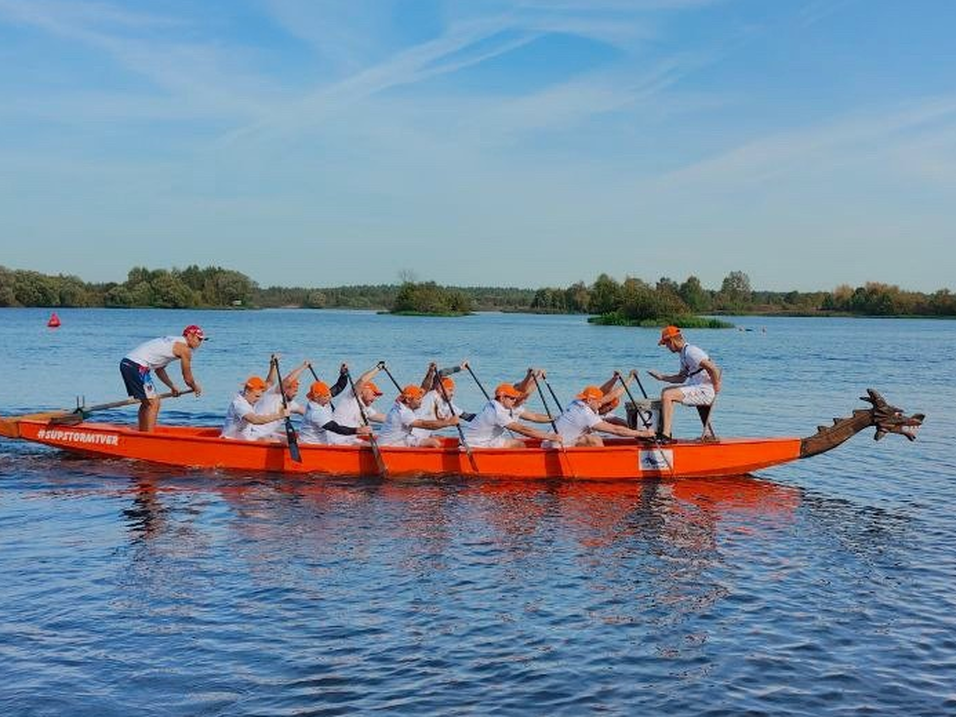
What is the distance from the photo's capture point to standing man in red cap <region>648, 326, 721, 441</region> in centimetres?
1808

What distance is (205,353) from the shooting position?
5622cm

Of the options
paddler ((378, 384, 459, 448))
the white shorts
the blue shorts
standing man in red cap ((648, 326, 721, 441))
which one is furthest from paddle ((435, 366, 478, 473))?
the blue shorts

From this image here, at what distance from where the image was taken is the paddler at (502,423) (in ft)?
58.6

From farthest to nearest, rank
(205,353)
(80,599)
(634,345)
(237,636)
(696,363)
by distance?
(634,345)
(205,353)
(696,363)
(80,599)
(237,636)

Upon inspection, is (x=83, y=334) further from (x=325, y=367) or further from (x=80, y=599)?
(x=80, y=599)

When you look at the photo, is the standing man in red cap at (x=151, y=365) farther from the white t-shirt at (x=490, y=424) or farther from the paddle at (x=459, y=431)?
the white t-shirt at (x=490, y=424)

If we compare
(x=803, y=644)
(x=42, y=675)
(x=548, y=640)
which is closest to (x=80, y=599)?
(x=42, y=675)

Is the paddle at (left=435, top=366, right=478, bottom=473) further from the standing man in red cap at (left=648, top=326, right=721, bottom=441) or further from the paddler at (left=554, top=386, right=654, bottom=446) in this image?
the standing man in red cap at (left=648, top=326, right=721, bottom=441)

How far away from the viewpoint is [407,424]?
18.3 m

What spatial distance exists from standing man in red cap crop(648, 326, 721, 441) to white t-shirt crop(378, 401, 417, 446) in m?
4.45

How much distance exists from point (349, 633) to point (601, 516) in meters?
6.47

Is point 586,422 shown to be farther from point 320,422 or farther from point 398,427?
point 320,422

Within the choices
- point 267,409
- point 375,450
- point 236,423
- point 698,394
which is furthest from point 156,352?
point 698,394

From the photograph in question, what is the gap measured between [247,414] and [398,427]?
2.72 metres
